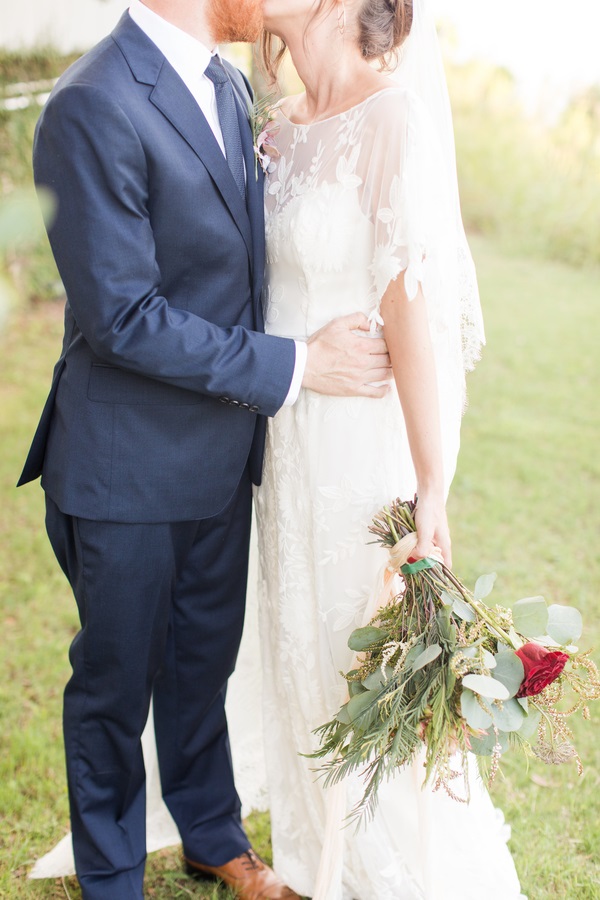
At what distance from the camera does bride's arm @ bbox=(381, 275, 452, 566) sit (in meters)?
1.89

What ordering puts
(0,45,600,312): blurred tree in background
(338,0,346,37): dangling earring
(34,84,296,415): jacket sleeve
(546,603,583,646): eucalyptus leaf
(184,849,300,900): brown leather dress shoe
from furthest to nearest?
(0,45,600,312): blurred tree in background < (184,849,300,900): brown leather dress shoe < (338,0,346,37): dangling earring < (546,603,583,646): eucalyptus leaf < (34,84,296,415): jacket sleeve

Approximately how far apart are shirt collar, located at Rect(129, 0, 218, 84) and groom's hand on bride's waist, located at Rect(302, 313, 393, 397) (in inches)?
24.5

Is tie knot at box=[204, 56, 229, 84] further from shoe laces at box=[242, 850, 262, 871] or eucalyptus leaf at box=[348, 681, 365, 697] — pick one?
shoe laces at box=[242, 850, 262, 871]

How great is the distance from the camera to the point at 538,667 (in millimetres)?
1721

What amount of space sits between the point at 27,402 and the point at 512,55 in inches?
311

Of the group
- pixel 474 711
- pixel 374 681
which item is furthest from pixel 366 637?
pixel 474 711

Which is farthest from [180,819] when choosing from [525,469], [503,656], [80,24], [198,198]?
[80,24]

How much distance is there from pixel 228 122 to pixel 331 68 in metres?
0.30

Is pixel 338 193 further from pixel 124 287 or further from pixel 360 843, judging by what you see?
pixel 360 843

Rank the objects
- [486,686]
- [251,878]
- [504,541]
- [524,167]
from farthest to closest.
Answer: [524,167]
[504,541]
[251,878]
[486,686]

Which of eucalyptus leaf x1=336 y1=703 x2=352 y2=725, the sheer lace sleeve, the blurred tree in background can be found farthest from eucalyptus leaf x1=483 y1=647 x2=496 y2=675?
the blurred tree in background

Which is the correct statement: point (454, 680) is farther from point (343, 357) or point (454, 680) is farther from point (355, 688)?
point (343, 357)

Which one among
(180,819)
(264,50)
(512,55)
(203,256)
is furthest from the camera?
(512,55)

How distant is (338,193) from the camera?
1.92 meters
